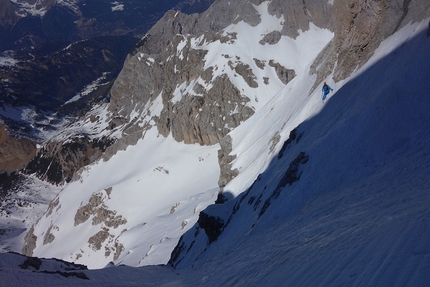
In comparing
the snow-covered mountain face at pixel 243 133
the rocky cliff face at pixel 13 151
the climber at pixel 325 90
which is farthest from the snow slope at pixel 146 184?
the rocky cliff face at pixel 13 151

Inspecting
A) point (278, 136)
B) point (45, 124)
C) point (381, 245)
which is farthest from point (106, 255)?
point (45, 124)

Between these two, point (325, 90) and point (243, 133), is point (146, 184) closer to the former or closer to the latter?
point (243, 133)

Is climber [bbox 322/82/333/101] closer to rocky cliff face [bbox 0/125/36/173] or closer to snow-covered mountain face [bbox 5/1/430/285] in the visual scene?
snow-covered mountain face [bbox 5/1/430/285]

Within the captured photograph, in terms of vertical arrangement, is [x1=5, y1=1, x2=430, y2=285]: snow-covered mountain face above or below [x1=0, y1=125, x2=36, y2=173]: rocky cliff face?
below

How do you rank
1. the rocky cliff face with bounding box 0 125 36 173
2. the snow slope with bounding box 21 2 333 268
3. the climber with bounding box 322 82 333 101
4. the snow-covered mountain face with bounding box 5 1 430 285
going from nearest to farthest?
the snow-covered mountain face with bounding box 5 1 430 285, the climber with bounding box 322 82 333 101, the snow slope with bounding box 21 2 333 268, the rocky cliff face with bounding box 0 125 36 173

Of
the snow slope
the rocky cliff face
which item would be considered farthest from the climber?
the rocky cliff face

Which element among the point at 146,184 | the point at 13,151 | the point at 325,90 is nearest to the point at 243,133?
the point at 325,90

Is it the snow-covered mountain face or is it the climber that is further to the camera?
the climber

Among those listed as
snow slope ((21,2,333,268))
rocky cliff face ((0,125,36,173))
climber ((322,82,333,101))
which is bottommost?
climber ((322,82,333,101))
